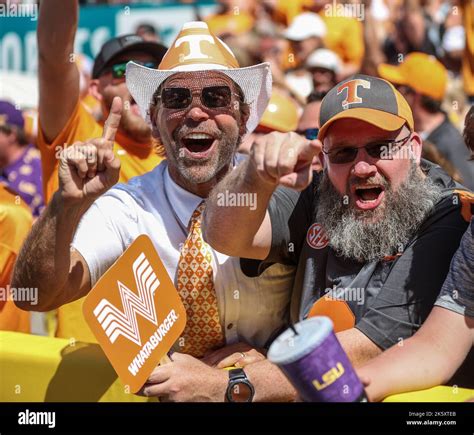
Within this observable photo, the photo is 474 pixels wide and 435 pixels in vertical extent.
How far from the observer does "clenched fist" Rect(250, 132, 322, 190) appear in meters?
2.63

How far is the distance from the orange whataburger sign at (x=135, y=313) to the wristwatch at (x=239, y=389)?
9.8 inches

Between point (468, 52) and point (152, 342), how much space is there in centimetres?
663

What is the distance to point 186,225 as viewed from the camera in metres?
3.63

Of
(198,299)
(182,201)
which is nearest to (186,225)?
→ (182,201)

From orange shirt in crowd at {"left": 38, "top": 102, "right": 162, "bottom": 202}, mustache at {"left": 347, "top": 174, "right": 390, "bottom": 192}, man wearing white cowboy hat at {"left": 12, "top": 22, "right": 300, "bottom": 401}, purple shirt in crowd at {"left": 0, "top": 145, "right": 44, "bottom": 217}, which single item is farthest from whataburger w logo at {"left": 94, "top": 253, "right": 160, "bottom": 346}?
purple shirt in crowd at {"left": 0, "top": 145, "right": 44, "bottom": 217}

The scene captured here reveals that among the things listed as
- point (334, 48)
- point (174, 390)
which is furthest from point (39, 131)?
point (334, 48)

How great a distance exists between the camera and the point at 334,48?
9930mm

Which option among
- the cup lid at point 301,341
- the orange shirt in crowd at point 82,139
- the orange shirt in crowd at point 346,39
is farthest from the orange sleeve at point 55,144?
the orange shirt in crowd at point 346,39

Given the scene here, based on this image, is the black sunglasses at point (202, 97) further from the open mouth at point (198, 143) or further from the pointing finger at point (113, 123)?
the pointing finger at point (113, 123)

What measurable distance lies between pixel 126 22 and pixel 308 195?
24.9 ft

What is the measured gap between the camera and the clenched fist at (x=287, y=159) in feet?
8.64

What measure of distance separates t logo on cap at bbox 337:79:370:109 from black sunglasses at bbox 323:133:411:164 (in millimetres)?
153
